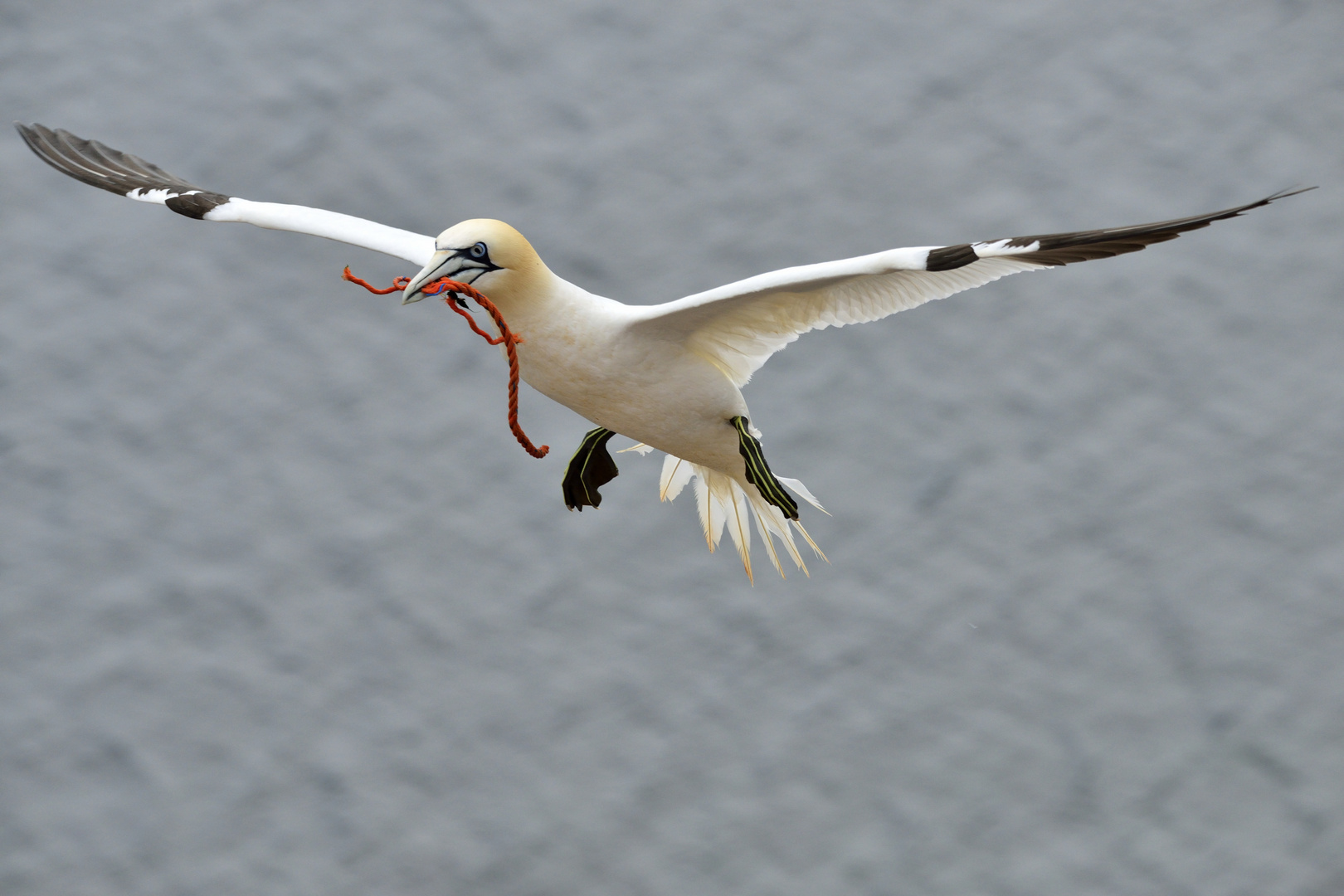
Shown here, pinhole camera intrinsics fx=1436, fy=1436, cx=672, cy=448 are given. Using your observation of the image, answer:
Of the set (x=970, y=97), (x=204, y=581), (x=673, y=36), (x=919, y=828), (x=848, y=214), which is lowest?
(x=919, y=828)

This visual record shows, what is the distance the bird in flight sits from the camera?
90.2 inches

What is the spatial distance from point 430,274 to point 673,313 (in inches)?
16.4

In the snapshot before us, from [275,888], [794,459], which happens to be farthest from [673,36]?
[275,888]

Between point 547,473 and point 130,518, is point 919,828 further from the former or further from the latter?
point 130,518

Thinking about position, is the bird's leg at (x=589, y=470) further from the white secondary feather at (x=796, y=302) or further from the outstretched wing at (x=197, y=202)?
the outstretched wing at (x=197, y=202)

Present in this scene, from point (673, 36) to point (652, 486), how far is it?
4.48 feet

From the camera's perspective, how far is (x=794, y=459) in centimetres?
408

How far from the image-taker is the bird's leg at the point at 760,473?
2518 mm

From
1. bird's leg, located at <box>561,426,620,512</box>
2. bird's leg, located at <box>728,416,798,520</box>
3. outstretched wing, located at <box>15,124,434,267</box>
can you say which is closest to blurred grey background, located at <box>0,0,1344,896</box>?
outstretched wing, located at <box>15,124,434,267</box>

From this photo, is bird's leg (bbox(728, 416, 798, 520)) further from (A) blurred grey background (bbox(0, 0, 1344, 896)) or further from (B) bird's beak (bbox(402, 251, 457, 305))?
(A) blurred grey background (bbox(0, 0, 1344, 896))

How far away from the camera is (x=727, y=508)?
10.2 ft

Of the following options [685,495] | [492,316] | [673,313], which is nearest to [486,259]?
[492,316]

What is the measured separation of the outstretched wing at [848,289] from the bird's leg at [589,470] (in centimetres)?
33

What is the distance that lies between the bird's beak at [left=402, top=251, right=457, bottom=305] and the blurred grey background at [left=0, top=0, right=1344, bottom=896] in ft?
6.11
